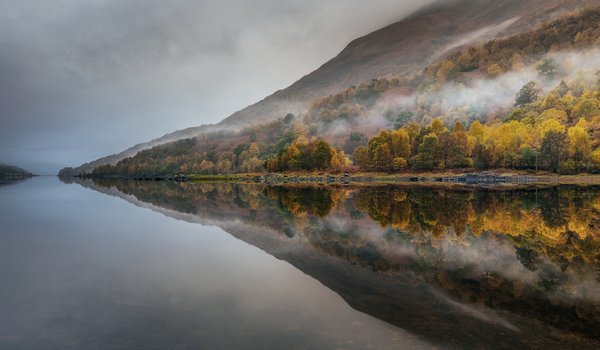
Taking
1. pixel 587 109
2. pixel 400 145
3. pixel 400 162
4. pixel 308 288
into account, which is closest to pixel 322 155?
pixel 400 145

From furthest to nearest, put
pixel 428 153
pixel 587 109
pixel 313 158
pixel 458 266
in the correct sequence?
pixel 313 158 → pixel 428 153 → pixel 587 109 → pixel 458 266

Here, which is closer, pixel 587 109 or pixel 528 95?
pixel 587 109

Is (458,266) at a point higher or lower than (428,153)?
higher

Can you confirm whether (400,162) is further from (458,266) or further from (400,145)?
(458,266)

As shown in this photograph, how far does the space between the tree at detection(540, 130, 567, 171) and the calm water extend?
86.1 meters

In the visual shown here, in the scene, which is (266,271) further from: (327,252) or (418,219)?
(418,219)

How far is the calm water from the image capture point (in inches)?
376

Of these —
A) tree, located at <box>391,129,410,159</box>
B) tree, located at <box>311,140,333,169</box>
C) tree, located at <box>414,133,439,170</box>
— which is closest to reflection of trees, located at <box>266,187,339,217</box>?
tree, located at <box>414,133,439,170</box>

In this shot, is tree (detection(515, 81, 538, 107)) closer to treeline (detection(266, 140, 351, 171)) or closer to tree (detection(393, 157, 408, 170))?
treeline (detection(266, 140, 351, 171))

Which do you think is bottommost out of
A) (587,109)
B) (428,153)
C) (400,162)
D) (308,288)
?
(400,162)

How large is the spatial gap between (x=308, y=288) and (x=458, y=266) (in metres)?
6.65

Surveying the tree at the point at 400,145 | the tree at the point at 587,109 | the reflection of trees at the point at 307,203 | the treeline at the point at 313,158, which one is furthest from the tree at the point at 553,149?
the reflection of trees at the point at 307,203

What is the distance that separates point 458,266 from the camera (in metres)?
16.1

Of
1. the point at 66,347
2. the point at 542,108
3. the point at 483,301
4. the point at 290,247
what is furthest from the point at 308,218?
the point at 542,108
